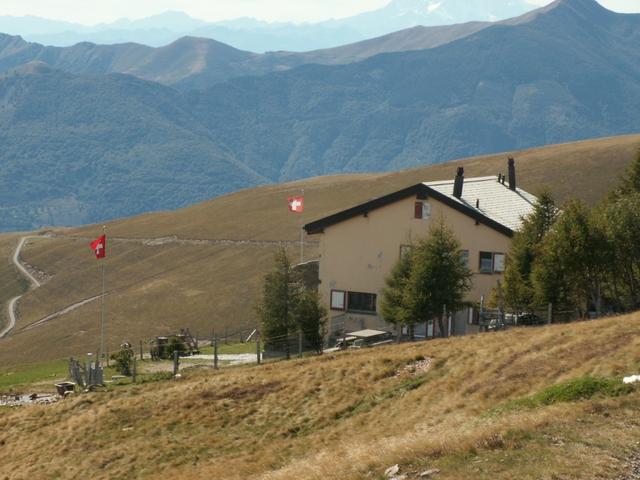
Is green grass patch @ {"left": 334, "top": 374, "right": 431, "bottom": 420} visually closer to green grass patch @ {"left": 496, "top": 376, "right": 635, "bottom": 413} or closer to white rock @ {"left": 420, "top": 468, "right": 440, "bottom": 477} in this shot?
green grass patch @ {"left": 496, "top": 376, "right": 635, "bottom": 413}

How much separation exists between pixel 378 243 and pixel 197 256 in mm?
71369

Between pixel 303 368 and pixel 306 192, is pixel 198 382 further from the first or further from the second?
pixel 306 192

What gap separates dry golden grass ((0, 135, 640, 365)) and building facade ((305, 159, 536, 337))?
96.6 feet

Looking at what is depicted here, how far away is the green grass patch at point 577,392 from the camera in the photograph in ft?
77.2

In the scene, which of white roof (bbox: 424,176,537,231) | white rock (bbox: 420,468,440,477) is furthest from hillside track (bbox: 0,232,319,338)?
white rock (bbox: 420,468,440,477)

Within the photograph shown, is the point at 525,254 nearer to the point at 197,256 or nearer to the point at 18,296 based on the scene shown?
the point at 197,256

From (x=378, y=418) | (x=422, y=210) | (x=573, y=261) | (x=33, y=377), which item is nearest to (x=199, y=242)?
(x=422, y=210)

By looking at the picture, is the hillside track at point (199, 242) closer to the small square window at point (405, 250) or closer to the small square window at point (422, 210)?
the small square window at point (422, 210)

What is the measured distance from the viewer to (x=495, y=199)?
6631cm

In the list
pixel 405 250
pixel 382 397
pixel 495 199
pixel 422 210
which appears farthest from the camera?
pixel 495 199

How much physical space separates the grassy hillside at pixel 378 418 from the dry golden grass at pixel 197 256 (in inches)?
2017

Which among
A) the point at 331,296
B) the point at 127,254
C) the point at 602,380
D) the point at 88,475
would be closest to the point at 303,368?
the point at 88,475

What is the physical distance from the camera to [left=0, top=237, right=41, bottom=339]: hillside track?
114 metres

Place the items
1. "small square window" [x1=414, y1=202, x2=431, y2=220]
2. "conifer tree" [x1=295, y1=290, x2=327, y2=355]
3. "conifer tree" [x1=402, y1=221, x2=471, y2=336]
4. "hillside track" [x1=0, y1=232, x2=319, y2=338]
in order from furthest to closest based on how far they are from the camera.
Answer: "hillside track" [x1=0, y1=232, x2=319, y2=338], "small square window" [x1=414, y1=202, x2=431, y2=220], "conifer tree" [x1=295, y1=290, x2=327, y2=355], "conifer tree" [x1=402, y1=221, x2=471, y2=336]
